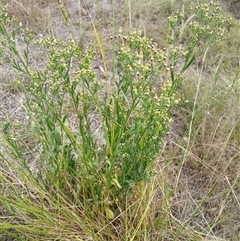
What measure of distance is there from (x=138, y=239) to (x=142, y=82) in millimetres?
774

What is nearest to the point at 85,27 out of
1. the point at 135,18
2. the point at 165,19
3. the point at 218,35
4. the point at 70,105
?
the point at 135,18

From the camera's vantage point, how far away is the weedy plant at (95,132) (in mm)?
1129

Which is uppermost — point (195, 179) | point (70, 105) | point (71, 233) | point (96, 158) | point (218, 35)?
point (218, 35)

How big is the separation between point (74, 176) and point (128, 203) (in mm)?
268

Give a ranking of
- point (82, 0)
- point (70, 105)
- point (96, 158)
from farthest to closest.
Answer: point (82, 0)
point (70, 105)
point (96, 158)

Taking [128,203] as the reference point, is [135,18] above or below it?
above

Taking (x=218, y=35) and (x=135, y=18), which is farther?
(x=135, y=18)

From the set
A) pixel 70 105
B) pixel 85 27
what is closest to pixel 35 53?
pixel 85 27

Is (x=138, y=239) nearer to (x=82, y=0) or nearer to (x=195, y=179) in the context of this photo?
(x=195, y=179)

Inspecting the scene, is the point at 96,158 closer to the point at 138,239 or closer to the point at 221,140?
the point at 138,239

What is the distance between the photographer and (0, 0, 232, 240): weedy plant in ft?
3.70

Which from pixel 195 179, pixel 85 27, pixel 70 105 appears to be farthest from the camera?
pixel 85 27

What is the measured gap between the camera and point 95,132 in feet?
4.59

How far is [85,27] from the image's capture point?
115 inches
